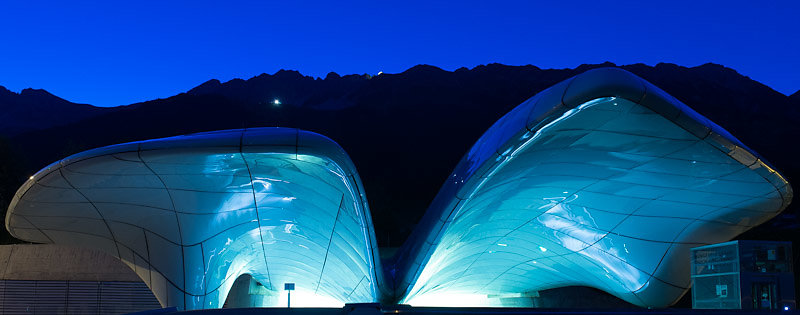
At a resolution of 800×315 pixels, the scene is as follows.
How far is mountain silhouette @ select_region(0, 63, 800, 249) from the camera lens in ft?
327

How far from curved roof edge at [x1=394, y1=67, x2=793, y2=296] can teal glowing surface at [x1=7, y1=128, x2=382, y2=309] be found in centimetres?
A: 188

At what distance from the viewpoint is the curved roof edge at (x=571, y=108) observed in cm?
959

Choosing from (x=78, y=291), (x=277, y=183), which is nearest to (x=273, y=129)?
(x=277, y=183)

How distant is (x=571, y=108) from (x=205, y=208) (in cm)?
793

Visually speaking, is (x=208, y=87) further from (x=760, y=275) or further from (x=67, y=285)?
(x=760, y=275)

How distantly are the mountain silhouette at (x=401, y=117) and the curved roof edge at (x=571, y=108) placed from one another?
160 ft

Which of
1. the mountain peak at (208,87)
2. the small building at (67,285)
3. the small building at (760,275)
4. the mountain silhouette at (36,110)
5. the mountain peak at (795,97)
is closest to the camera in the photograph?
the small building at (760,275)

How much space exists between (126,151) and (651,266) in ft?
45.1

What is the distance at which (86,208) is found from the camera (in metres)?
13.8

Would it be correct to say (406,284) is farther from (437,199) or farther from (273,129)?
(273,129)

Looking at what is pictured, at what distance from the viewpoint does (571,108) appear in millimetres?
9766

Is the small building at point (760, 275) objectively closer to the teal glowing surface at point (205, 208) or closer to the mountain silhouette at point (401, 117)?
the teal glowing surface at point (205, 208)

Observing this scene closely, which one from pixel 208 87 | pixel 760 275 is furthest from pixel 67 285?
pixel 208 87

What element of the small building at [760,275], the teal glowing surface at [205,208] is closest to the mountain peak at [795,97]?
the small building at [760,275]
